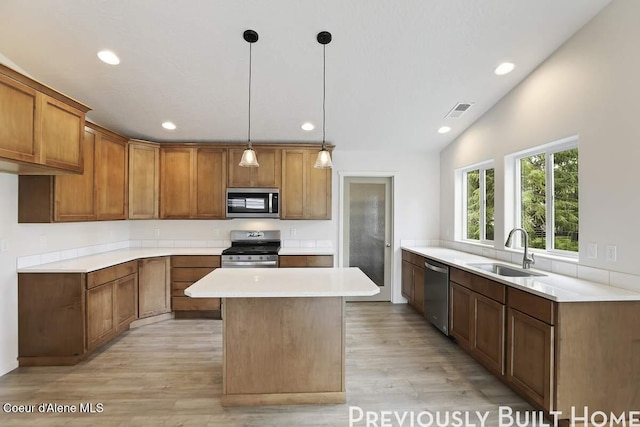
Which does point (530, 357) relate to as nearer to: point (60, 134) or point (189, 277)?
point (189, 277)

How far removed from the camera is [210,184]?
457 cm

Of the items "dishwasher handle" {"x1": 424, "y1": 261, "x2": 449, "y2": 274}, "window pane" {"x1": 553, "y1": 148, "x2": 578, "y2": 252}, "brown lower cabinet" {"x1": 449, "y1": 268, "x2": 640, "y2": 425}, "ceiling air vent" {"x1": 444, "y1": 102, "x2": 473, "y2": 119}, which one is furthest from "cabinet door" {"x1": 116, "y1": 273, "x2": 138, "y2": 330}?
"window pane" {"x1": 553, "y1": 148, "x2": 578, "y2": 252}

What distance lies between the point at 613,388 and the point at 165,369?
3.50 m

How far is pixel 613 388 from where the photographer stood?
2.13 m

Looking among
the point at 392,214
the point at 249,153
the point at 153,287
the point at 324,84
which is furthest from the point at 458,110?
the point at 153,287

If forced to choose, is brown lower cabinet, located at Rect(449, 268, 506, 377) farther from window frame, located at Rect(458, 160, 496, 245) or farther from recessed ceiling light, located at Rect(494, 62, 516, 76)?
recessed ceiling light, located at Rect(494, 62, 516, 76)

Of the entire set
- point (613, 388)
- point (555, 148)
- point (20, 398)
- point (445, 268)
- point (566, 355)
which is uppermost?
point (555, 148)

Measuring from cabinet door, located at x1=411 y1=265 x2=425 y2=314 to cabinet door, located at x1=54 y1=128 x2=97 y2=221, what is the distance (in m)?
4.08

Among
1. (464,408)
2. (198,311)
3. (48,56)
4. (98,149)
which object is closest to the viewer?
(464,408)

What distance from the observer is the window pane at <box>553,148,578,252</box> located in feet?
9.34

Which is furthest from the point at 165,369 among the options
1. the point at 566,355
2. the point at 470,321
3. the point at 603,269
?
the point at 603,269

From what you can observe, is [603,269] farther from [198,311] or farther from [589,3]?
[198,311]

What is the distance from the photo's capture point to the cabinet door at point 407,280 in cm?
468

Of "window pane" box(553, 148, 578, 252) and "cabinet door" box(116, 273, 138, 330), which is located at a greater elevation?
"window pane" box(553, 148, 578, 252)
